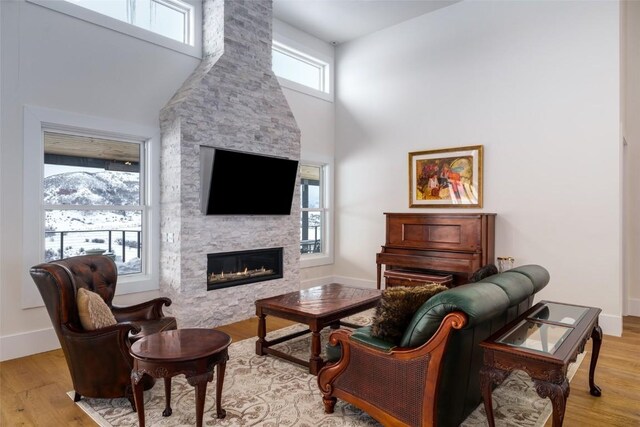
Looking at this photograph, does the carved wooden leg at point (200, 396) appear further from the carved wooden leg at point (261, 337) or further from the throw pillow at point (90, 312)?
the carved wooden leg at point (261, 337)

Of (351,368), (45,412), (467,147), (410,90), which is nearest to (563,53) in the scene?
(467,147)

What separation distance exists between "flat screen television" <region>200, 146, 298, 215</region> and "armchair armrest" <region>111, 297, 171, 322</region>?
155 cm

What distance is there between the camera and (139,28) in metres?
4.60

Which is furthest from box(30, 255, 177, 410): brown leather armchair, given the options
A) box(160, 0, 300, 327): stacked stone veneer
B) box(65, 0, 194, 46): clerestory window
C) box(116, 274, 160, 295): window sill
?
box(65, 0, 194, 46): clerestory window

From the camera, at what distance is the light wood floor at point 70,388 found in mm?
2646

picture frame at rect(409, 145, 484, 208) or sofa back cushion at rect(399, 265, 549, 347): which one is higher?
picture frame at rect(409, 145, 484, 208)

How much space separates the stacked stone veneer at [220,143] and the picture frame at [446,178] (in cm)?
204

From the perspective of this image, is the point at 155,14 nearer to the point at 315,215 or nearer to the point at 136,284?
the point at 136,284

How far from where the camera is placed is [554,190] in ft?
16.2

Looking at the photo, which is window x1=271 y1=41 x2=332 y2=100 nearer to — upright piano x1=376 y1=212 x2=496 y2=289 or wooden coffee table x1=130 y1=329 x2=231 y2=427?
upright piano x1=376 y1=212 x2=496 y2=289

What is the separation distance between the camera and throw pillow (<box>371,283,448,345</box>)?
237 cm

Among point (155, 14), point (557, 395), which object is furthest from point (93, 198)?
point (557, 395)

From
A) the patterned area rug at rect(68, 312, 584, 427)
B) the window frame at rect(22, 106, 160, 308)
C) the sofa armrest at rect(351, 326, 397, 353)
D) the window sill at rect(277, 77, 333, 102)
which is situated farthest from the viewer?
the window sill at rect(277, 77, 333, 102)

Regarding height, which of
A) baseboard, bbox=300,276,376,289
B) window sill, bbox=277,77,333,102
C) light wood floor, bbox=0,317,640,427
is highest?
window sill, bbox=277,77,333,102
